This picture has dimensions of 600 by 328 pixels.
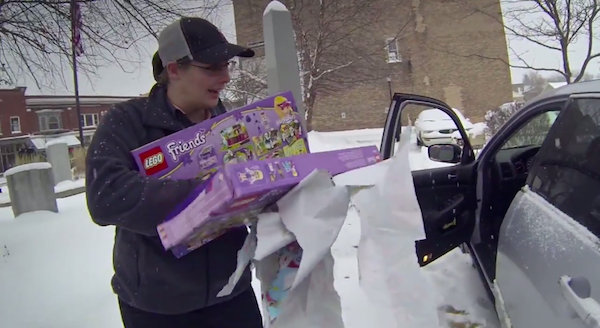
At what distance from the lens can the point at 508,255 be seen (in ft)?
6.88

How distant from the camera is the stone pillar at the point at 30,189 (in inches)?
304

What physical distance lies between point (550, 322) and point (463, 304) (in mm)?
1937

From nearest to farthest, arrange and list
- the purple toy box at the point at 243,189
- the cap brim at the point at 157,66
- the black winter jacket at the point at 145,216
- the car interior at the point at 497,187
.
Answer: the purple toy box at the point at 243,189
the black winter jacket at the point at 145,216
the cap brim at the point at 157,66
the car interior at the point at 497,187

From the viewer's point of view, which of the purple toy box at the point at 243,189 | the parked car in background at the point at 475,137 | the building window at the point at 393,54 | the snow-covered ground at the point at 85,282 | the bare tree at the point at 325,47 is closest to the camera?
the purple toy box at the point at 243,189

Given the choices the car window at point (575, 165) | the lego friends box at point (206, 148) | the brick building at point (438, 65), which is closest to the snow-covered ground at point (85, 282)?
the car window at point (575, 165)

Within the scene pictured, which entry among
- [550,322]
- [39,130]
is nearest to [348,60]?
[550,322]

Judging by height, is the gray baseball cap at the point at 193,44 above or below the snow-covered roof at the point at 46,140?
below

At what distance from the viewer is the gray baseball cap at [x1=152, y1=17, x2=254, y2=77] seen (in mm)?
1414

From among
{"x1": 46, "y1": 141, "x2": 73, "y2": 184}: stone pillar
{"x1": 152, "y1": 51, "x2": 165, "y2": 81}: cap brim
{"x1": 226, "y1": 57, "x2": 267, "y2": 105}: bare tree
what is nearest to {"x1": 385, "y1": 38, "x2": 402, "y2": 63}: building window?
{"x1": 226, "y1": 57, "x2": 267, "y2": 105}: bare tree

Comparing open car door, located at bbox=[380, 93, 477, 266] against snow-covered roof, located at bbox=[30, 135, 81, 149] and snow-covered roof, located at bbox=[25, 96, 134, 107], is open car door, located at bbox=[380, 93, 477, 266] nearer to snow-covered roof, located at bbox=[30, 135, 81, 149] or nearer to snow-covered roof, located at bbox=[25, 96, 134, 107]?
snow-covered roof, located at bbox=[30, 135, 81, 149]

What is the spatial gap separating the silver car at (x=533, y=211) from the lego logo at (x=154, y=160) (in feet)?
4.27

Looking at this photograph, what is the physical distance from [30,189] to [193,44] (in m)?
7.78

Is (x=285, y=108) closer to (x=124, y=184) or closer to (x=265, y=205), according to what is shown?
(x=265, y=205)

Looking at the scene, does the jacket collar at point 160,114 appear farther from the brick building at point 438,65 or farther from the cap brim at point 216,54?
the brick building at point 438,65
